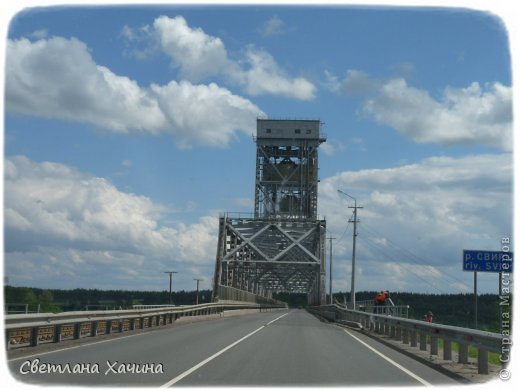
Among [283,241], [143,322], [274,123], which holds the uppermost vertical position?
[274,123]

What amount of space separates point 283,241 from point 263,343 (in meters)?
67.8

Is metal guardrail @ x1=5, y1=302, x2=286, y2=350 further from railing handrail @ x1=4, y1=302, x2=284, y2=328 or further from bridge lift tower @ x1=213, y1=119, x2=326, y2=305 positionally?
bridge lift tower @ x1=213, y1=119, x2=326, y2=305

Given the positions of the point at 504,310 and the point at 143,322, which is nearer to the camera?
the point at 504,310

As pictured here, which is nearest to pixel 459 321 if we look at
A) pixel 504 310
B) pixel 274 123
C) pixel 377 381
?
pixel 504 310

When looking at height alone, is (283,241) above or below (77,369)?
above

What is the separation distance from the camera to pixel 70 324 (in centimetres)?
1948

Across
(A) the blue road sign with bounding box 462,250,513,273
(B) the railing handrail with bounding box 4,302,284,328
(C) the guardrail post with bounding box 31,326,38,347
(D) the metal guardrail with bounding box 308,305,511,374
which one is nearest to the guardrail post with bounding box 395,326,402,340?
(D) the metal guardrail with bounding box 308,305,511,374

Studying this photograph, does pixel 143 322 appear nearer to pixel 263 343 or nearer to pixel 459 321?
pixel 263 343

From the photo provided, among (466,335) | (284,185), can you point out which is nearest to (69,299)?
(466,335)

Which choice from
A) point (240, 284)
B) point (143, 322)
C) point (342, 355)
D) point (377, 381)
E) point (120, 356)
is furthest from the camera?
point (240, 284)

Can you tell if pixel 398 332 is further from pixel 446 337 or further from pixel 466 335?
pixel 466 335

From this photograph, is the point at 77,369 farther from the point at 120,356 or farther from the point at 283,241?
the point at 283,241

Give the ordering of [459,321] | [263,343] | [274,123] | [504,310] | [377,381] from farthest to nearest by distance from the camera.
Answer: [274,123], [459,321], [263,343], [504,310], [377,381]

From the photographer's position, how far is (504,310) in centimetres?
1323
